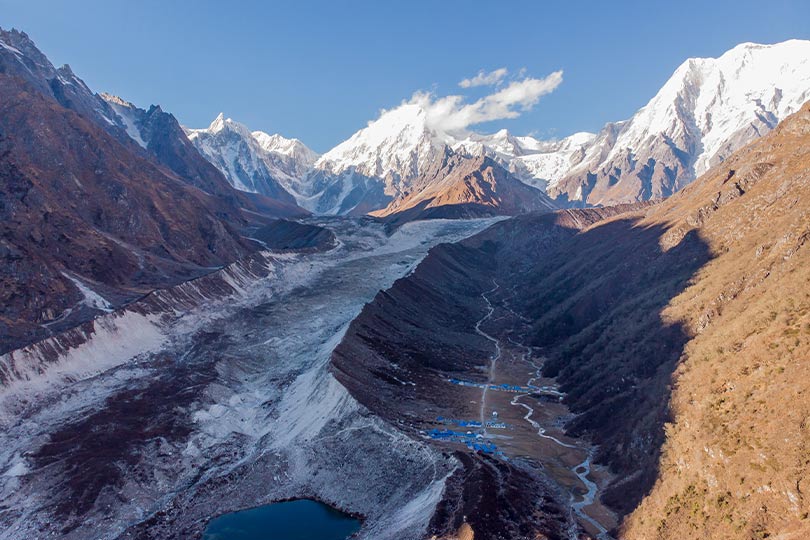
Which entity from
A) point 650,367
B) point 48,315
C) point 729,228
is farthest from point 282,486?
point 729,228

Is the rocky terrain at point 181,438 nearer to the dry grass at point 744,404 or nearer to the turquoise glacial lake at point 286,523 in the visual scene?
the turquoise glacial lake at point 286,523

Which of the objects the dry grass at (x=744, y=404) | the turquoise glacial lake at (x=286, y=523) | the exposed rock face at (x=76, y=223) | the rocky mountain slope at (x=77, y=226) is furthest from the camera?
the exposed rock face at (x=76, y=223)

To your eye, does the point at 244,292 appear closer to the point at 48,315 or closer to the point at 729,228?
the point at 48,315

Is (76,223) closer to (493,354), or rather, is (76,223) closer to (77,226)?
(77,226)

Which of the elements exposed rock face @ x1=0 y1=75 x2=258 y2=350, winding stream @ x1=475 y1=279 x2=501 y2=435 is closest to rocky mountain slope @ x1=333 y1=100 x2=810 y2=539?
winding stream @ x1=475 y1=279 x2=501 y2=435

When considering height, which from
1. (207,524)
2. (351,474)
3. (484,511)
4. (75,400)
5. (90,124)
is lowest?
(484,511)

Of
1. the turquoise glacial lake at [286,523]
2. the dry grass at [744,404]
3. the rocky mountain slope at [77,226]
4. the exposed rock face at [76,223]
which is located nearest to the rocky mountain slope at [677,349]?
the dry grass at [744,404]

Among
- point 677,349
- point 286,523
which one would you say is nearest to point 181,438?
point 286,523

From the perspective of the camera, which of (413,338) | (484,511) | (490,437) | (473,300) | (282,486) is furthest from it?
(473,300)

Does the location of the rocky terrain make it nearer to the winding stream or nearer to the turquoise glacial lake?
the turquoise glacial lake
